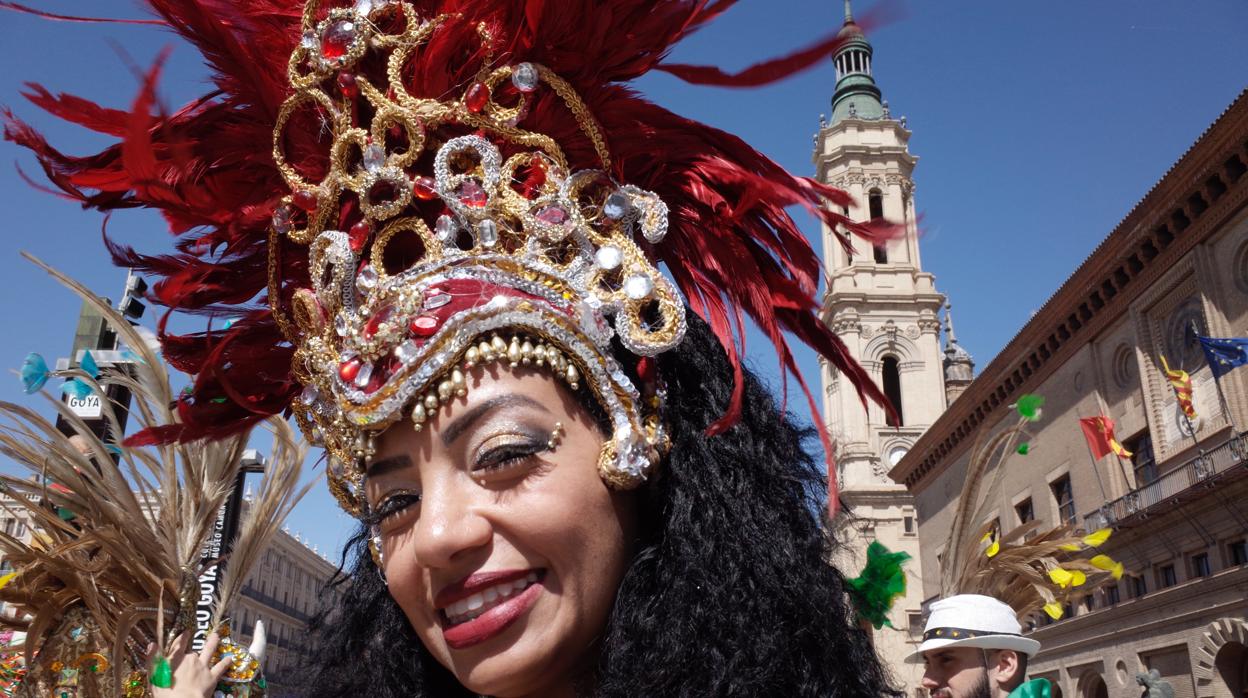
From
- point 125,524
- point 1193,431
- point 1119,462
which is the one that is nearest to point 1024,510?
point 1119,462

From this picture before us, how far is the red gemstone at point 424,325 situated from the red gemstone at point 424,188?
0.31 m

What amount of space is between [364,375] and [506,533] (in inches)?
18.5

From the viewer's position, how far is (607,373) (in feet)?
6.80

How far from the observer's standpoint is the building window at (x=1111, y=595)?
69.4 ft

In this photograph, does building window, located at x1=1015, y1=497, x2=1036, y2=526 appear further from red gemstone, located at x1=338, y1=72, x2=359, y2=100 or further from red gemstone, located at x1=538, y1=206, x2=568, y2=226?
red gemstone, located at x1=338, y1=72, x2=359, y2=100

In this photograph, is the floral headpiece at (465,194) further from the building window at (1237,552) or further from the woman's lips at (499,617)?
the building window at (1237,552)

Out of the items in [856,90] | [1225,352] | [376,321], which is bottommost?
[376,321]

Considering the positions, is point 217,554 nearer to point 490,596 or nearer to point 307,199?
point 307,199

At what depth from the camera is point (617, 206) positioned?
2.16 m

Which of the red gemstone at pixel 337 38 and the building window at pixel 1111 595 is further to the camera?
the building window at pixel 1111 595

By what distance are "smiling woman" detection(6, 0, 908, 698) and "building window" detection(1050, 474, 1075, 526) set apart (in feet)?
76.5

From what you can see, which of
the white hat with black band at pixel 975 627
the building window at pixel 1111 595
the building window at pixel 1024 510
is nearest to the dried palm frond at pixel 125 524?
the white hat with black band at pixel 975 627

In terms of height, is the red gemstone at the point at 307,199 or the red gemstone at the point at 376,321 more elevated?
the red gemstone at the point at 307,199

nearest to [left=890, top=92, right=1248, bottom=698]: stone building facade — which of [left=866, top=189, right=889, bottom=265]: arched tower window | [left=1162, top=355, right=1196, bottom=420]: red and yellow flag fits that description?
[left=1162, top=355, right=1196, bottom=420]: red and yellow flag
